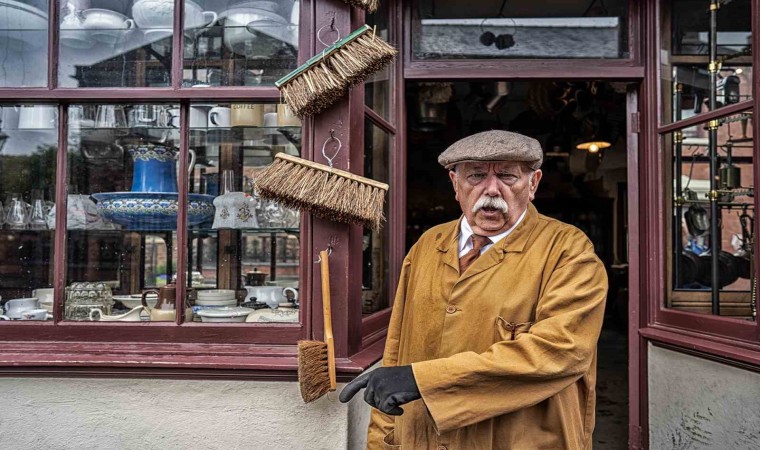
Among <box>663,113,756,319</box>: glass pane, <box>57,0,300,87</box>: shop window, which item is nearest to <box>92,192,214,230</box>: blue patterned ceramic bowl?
<box>57,0,300,87</box>: shop window

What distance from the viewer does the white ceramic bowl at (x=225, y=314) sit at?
2691mm

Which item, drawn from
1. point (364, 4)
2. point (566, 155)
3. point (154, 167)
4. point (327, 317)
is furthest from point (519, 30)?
point (566, 155)

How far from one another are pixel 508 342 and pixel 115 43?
2355mm

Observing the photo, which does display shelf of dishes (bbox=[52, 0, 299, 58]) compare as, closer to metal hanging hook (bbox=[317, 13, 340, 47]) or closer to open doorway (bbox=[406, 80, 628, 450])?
metal hanging hook (bbox=[317, 13, 340, 47])

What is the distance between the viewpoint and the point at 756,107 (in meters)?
2.60

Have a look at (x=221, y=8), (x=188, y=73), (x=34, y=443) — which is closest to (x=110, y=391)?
(x=34, y=443)

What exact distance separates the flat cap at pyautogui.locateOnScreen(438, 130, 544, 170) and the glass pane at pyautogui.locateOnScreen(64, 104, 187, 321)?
1.42 m

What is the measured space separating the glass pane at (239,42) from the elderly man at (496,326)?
1166 mm

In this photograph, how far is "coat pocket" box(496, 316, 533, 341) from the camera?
70.9 inches

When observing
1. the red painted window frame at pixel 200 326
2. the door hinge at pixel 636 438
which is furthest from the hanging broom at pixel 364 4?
the door hinge at pixel 636 438

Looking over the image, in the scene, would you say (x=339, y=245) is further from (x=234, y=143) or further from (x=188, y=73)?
(x=188, y=73)

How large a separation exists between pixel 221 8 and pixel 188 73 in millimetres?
378

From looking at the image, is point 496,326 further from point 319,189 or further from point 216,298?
point 216,298

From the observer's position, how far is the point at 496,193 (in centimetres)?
193
